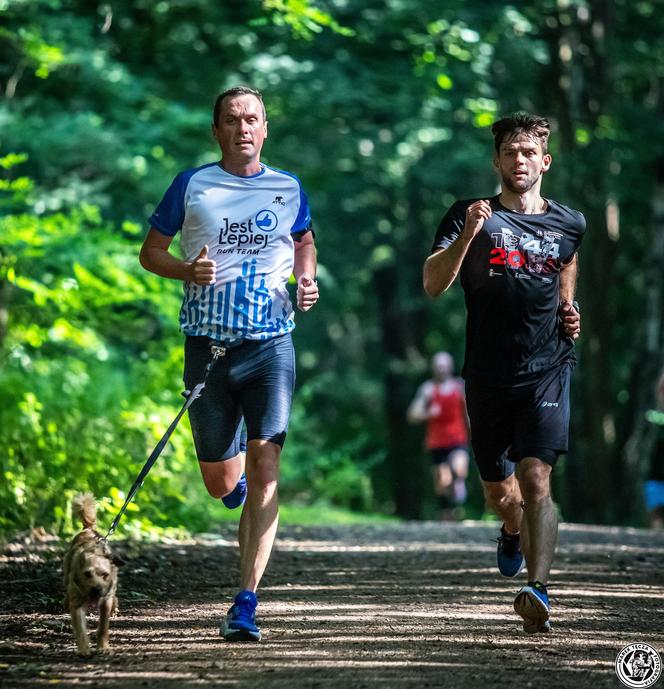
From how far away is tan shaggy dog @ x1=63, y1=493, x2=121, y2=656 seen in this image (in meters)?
5.54

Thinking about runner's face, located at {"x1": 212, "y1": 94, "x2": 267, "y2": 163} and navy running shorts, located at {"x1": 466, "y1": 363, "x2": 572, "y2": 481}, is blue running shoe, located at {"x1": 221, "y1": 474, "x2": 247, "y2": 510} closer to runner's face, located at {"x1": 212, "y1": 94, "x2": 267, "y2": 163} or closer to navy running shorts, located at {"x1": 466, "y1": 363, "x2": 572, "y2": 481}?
navy running shorts, located at {"x1": 466, "y1": 363, "x2": 572, "y2": 481}

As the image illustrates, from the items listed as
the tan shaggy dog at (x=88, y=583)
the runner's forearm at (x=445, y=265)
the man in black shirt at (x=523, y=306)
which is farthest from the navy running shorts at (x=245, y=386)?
the tan shaggy dog at (x=88, y=583)

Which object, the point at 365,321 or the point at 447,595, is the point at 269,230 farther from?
the point at 365,321

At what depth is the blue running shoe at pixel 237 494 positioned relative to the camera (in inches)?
276

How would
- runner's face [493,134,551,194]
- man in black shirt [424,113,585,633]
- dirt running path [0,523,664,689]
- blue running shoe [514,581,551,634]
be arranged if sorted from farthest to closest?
runner's face [493,134,551,194] < man in black shirt [424,113,585,633] < blue running shoe [514,581,551,634] < dirt running path [0,523,664,689]

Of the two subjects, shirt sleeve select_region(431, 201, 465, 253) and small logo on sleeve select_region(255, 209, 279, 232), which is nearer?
small logo on sleeve select_region(255, 209, 279, 232)

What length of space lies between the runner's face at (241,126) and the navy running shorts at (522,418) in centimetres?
161

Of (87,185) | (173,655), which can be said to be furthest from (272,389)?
(87,185)

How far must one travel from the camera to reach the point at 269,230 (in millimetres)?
6469

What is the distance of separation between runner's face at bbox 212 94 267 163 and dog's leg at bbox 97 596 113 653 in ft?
7.27

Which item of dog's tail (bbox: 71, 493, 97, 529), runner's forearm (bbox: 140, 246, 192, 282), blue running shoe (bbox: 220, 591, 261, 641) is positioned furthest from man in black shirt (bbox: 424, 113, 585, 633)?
dog's tail (bbox: 71, 493, 97, 529)

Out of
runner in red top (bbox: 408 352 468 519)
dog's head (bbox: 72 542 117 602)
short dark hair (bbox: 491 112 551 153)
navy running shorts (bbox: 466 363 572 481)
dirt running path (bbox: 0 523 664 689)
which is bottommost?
runner in red top (bbox: 408 352 468 519)

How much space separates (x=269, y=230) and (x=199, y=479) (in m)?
6.13

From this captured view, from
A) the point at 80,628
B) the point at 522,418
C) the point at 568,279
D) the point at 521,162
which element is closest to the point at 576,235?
the point at 568,279
